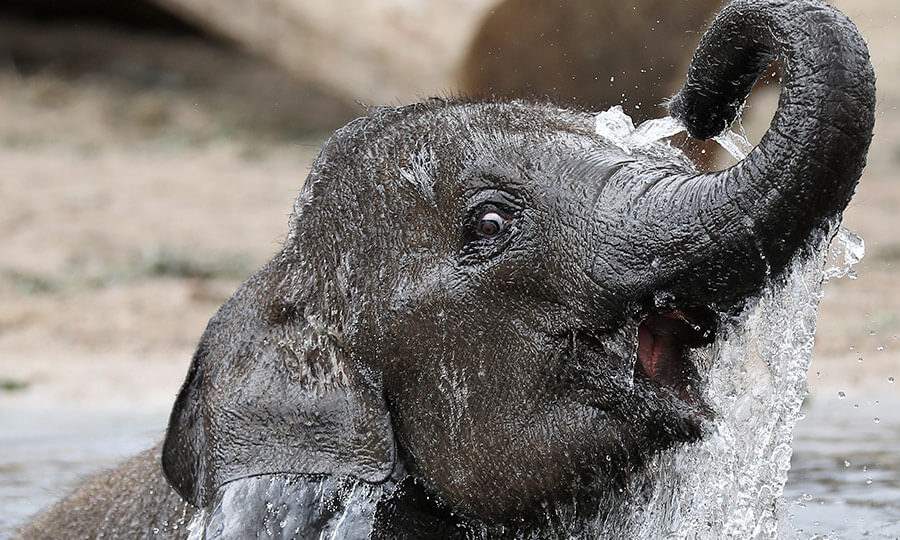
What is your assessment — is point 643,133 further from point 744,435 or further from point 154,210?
point 154,210

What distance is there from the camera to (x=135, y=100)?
53.6ft

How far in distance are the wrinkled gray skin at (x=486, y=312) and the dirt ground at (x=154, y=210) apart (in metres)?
3.82

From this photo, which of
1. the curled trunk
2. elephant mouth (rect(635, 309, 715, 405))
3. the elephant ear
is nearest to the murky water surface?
the elephant ear

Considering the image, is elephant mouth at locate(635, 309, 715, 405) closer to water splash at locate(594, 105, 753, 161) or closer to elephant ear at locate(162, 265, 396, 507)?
water splash at locate(594, 105, 753, 161)

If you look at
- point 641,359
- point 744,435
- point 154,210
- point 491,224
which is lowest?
point 744,435

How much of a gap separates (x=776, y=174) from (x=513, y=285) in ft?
2.15

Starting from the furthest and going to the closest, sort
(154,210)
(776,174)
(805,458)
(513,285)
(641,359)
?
1. (154,210)
2. (805,458)
3. (513,285)
4. (641,359)
5. (776,174)

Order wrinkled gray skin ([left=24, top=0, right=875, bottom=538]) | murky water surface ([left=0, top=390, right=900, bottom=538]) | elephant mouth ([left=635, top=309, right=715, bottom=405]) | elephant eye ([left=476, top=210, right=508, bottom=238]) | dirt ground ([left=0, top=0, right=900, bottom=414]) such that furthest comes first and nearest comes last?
1. dirt ground ([left=0, top=0, right=900, bottom=414])
2. murky water surface ([left=0, top=390, right=900, bottom=538])
3. elephant eye ([left=476, top=210, right=508, bottom=238])
4. elephant mouth ([left=635, top=309, right=715, bottom=405])
5. wrinkled gray skin ([left=24, top=0, right=875, bottom=538])

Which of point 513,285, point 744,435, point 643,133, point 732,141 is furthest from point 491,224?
point 744,435

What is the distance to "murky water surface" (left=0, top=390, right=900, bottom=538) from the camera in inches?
210

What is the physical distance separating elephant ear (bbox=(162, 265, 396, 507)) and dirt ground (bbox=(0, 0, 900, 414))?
403 cm

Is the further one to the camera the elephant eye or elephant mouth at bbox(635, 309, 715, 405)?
the elephant eye

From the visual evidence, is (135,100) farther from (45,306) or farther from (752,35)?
(752,35)

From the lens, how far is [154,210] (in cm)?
1320
